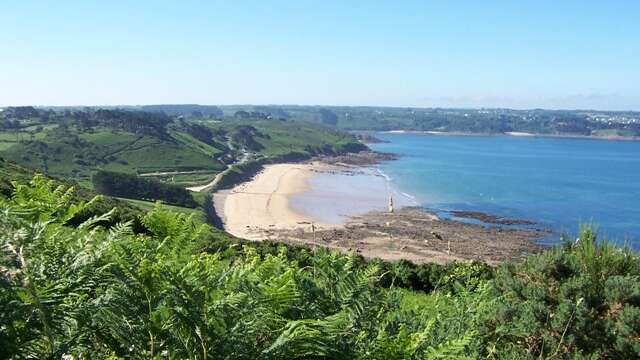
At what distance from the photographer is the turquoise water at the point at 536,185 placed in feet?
250

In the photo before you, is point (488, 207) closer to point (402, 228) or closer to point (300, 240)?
point (402, 228)

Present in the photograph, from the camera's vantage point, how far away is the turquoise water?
76188 millimetres

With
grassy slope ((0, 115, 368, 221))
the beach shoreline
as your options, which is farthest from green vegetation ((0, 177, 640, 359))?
grassy slope ((0, 115, 368, 221))

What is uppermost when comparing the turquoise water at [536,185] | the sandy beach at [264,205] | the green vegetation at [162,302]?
the green vegetation at [162,302]

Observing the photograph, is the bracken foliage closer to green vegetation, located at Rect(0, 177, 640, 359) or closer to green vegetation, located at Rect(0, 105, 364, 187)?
green vegetation, located at Rect(0, 177, 640, 359)

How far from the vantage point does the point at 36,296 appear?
2.61 meters

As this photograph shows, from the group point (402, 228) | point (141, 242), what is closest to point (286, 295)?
point (141, 242)

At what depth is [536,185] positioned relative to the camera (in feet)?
345

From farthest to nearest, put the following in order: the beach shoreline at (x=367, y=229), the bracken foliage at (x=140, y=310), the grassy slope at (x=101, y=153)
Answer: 1. the grassy slope at (x=101, y=153)
2. the beach shoreline at (x=367, y=229)
3. the bracken foliage at (x=140, y=310)

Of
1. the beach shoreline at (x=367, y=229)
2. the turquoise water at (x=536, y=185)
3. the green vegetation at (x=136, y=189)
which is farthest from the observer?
the green vegetation at (x=136, y=189)

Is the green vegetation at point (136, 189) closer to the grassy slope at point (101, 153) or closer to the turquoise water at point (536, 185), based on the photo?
the grassy slope at point (101, 153)

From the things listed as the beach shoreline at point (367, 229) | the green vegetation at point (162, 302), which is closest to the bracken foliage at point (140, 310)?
the green vegetation at point (162, 302)

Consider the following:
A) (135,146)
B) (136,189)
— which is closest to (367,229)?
(136,189)

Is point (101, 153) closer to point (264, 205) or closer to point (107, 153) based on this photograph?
point (107, 153)
